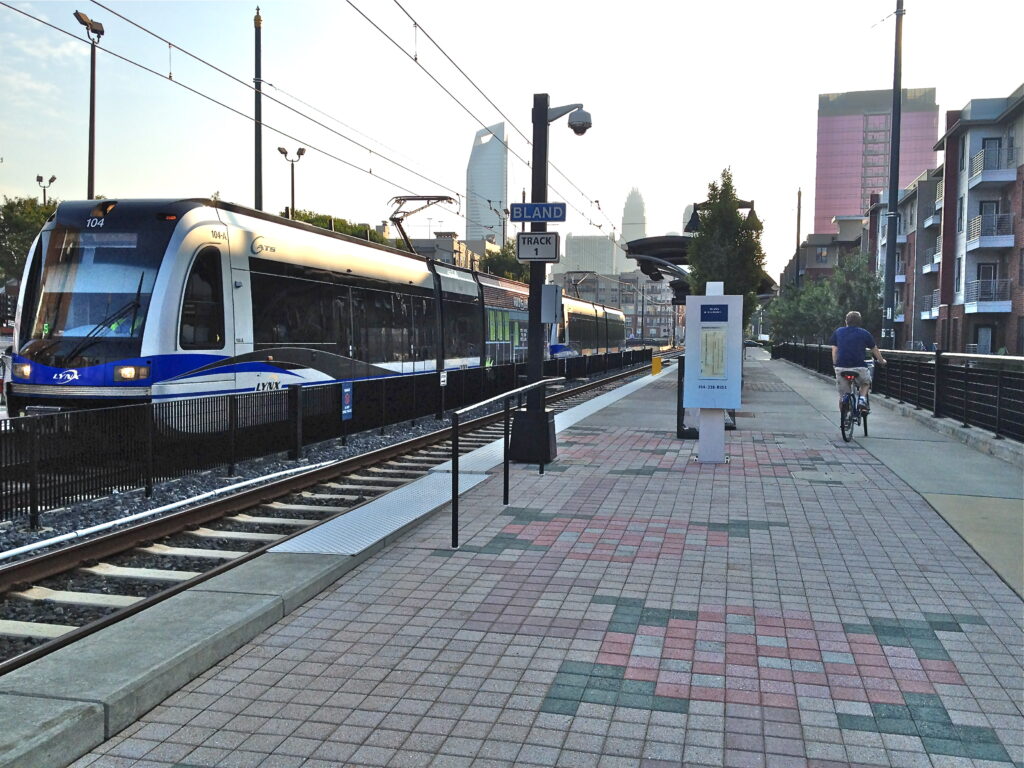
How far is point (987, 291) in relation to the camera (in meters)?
45.6

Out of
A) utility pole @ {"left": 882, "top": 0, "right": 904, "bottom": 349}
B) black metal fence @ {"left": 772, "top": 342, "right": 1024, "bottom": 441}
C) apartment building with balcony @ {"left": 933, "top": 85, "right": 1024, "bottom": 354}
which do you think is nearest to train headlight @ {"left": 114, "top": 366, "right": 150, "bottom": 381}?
black metal fence @ {"left": 772, "top": 342, "right": 1024, "bottom": 441}

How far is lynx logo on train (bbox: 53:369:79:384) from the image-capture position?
10148 millimetres

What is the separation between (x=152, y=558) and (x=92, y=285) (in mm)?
4999

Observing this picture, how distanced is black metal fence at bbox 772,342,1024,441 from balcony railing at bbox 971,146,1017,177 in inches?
1162

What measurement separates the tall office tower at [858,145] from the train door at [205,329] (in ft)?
624

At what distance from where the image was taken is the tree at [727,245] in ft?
92.7

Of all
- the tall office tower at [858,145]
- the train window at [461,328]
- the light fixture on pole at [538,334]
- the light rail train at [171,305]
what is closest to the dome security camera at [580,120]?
the light fixture on pole at [538,334]

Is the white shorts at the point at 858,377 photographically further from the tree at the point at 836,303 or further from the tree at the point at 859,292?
the tree at the point at 859,292

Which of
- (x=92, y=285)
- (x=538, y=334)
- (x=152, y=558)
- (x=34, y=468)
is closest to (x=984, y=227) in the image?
(x=538, y=334)

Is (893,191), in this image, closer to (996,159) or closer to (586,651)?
(586,651)

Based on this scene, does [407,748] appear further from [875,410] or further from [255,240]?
[875,410]

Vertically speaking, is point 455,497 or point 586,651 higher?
point 455,497

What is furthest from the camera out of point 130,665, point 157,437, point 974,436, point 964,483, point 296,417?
point 974,436

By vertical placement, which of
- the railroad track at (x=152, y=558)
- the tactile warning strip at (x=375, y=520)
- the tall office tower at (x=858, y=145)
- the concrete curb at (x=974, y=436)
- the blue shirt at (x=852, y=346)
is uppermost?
the tall office tower at (x=858, y=145)
